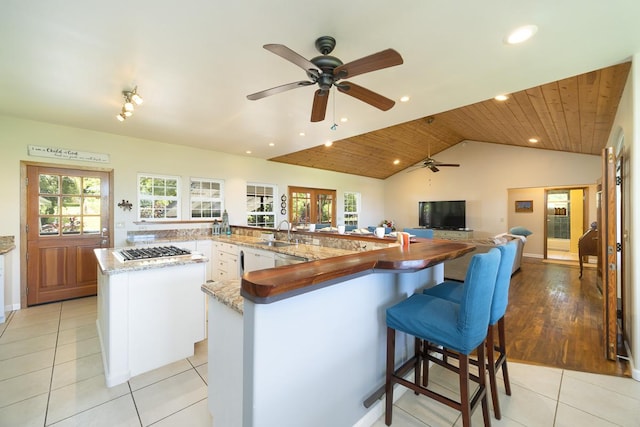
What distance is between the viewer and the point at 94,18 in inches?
68.8

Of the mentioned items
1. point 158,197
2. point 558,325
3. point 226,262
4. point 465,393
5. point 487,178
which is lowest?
point 558,325

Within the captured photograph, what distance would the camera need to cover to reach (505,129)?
18.8ft

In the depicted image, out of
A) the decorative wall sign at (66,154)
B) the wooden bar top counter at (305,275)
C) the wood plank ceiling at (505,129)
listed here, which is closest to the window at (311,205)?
the wood plank ceiling at (505,129)

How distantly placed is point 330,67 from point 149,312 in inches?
97.3

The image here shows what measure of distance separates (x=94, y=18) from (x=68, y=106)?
213 cm

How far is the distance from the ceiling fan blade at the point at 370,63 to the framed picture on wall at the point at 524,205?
8.40m

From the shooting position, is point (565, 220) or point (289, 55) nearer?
point (289, 55)

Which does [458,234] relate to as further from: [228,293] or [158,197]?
[228,293]

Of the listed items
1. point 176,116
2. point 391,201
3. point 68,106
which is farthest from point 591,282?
point 68,106

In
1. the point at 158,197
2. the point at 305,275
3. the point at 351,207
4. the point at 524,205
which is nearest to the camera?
the point at 305,275

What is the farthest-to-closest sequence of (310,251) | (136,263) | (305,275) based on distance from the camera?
1. (310,251)
2. (136,263)
3. (305,275)

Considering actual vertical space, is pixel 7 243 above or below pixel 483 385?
above

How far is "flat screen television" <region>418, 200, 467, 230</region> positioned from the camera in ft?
26.0

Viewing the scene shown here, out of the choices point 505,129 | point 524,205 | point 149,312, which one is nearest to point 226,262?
point 149,312
